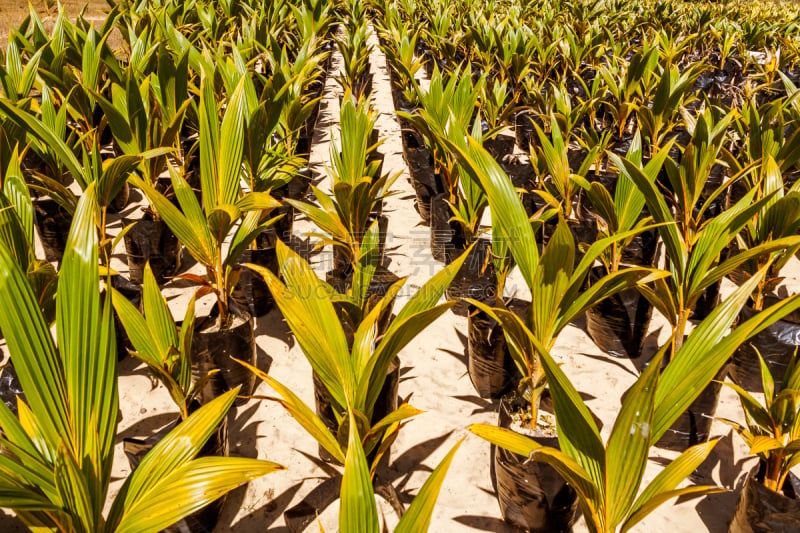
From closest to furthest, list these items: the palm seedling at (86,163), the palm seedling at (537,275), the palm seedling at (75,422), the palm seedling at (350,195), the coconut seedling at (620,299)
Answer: the palm seedling at (75,422), the palm seedling at (537,275), the palm seedling at (86,163), the coconut seedling at (620,299), the palm seedling at (350,195)

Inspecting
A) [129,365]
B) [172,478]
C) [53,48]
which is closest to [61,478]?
[172,478]

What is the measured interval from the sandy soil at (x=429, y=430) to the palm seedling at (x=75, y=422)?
37cm

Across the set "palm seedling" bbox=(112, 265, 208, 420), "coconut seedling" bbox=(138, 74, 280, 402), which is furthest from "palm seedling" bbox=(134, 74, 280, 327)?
"palm seedling" bbox=(112, 265, 208, 420)

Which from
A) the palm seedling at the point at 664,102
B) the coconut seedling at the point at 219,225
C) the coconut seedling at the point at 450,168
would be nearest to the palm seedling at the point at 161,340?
the coconut seedling at the point at 219,225

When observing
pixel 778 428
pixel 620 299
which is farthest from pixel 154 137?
pixel 778 428

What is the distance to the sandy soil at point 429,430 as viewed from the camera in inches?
48.8

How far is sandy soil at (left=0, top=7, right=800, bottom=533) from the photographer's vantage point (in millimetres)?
1239

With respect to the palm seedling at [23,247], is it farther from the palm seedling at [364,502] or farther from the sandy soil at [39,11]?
the sandy soil at [39,11]

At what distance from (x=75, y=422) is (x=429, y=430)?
3.09ft

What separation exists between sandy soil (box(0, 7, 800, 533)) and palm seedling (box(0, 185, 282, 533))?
1.21 ft

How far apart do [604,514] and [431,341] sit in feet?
3.44

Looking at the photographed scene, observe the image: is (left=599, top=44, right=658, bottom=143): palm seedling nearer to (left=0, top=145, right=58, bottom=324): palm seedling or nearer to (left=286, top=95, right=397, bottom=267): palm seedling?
(left=286, top=95, right=397, bottom=267): palm seedling

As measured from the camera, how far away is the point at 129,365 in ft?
5.50

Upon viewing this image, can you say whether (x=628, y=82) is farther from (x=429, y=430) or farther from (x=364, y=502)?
(x=364, y=502)
